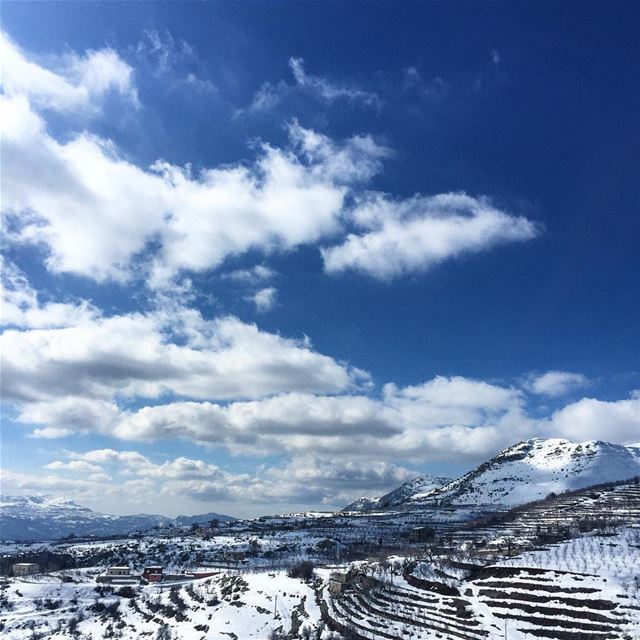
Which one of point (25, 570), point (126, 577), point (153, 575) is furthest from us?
point (25, 570)

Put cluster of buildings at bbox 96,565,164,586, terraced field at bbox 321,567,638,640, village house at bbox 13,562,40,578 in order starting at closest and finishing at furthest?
terraced field at bbox 321,567,638,640, cluster of buildings at bbox 96,565,164,586, village house at bbox 13,562,40,578

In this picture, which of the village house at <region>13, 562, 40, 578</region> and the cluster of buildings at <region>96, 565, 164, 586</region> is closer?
the cluster of buildings at <region>96, 565, 164, 586</region>

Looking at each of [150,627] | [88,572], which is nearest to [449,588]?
[150,627]

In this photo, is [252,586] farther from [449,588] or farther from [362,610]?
[449,588]

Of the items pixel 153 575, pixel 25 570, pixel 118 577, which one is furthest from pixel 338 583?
pixel 25 570

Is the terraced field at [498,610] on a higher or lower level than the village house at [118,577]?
higher

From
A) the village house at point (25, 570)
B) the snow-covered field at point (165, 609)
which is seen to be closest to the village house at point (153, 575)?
the snow-covered field at point (165, 609)

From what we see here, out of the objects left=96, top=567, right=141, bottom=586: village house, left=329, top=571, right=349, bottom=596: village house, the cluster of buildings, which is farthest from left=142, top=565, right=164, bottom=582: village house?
left=329, top=571, right=349, bottom=596: village house

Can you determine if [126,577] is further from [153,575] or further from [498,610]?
[498,610]

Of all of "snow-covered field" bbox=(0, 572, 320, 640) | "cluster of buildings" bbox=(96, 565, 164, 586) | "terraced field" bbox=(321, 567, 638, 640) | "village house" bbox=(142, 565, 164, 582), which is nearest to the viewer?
→ "terraced field" bbox=(321, 567, 638, 640)

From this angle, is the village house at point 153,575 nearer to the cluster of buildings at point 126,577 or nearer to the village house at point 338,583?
the cluster of buildings at point 126,577

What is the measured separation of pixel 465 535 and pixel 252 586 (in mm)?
103901

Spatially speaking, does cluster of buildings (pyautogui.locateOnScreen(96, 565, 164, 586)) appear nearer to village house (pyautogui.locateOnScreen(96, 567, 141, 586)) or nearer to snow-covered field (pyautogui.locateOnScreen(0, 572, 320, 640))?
village house (pyautogui.locateOnScreen(96, 567, 141, 586))

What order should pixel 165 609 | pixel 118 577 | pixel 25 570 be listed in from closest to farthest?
pixel 165 609 < pixel 118 577 < pixel 25 570
